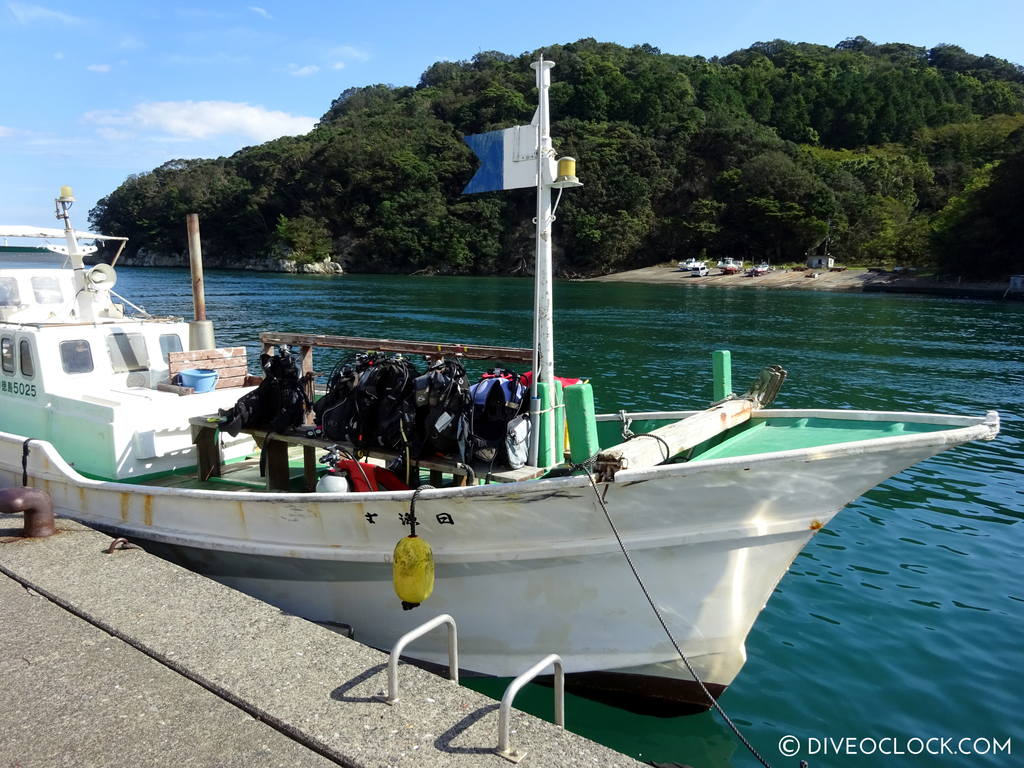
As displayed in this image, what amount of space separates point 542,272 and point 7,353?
21.3 feet

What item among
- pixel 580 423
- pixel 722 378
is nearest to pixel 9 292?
pixel 580 423

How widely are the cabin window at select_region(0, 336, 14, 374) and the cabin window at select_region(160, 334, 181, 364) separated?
59.0 inches

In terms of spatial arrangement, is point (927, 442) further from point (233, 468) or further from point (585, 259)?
point (585, 259)

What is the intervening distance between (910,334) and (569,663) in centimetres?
3266

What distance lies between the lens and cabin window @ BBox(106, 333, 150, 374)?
8250 mm

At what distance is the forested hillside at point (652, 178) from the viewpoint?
8662cm

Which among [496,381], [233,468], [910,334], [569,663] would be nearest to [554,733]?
[569,663]

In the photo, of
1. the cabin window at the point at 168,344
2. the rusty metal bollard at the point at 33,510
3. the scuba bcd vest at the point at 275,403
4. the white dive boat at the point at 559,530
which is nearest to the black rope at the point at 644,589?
the white dive boat at the point at 559,530

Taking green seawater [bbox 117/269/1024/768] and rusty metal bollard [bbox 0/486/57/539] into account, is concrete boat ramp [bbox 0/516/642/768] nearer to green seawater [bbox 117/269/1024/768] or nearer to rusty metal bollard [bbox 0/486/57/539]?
rusty metal bollard [bbox 0/486/57/539]

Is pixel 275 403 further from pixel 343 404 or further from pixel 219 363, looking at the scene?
pixel 219 363

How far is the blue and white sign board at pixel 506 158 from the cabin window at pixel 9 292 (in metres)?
6.84

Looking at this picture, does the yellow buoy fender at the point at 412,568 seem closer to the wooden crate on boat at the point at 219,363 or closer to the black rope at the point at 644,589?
the black rope at the point at 644,589

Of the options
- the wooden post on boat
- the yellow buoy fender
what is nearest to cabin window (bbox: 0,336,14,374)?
the wooden post on boat

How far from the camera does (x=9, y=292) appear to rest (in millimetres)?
9039
